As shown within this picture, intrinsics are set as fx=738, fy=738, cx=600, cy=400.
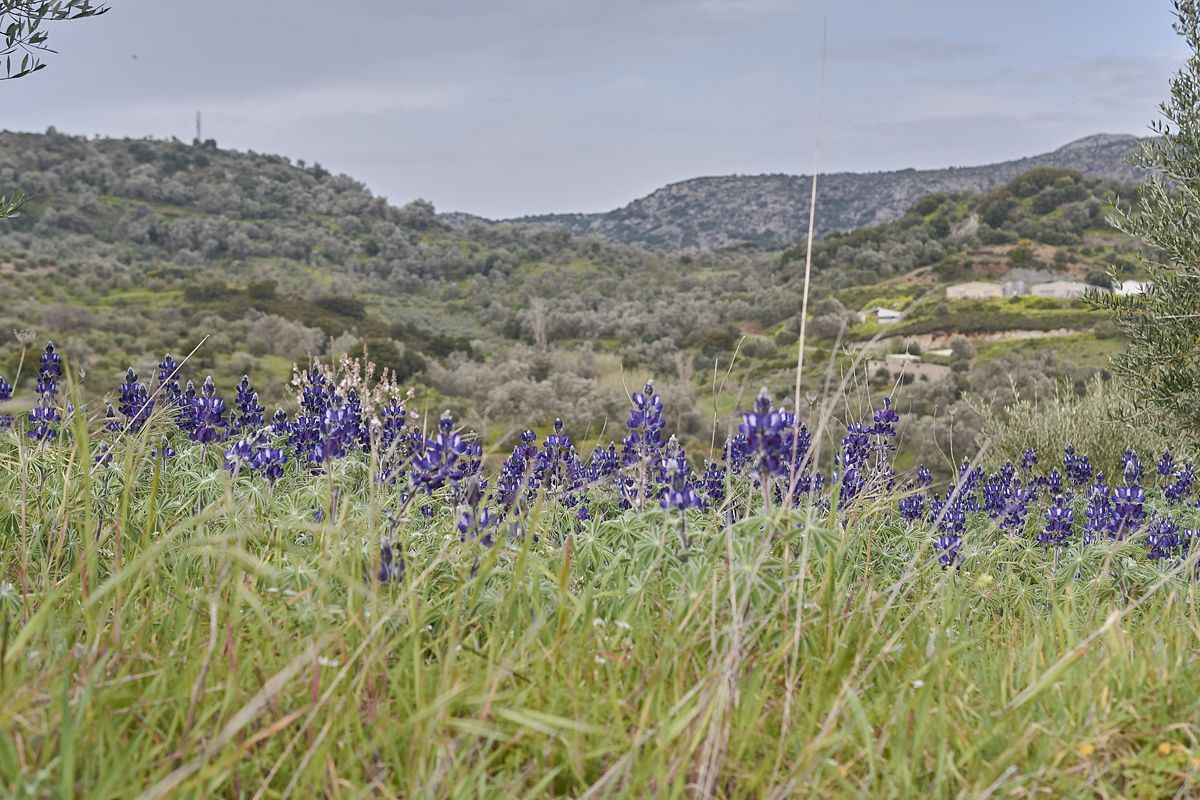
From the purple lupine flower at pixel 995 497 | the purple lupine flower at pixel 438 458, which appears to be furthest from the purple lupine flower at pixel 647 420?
the purple lupine flower at pixel 995 497

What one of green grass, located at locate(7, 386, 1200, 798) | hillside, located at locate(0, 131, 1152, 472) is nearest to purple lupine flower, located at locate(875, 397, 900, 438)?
green grass, located at locate(7, 386, 1200, 798)

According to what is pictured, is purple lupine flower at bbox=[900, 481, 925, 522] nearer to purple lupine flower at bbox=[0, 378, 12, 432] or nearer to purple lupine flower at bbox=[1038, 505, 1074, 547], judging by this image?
purple lupine flower at bbox=[1038, 505, 1074, 547]

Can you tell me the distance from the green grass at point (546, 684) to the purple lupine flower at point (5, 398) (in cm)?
167

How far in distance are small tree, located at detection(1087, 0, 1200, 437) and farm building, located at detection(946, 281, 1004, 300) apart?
124 ft

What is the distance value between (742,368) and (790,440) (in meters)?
37.2

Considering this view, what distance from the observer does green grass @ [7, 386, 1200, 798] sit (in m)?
1.76

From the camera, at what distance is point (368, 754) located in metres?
1.79

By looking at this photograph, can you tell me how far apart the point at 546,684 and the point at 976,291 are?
47026 millimetres

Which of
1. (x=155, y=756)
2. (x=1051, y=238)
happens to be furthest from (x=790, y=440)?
(x=1051, y=238)

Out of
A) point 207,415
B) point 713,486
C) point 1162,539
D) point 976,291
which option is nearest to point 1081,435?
point 1162,539

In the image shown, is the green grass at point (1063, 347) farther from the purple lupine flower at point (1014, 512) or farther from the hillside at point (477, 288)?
the purple lupine flower at point (1014, 512)

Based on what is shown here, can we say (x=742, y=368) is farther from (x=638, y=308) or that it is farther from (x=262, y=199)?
(x=262, y=199)

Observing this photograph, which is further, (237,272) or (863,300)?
(237,272)

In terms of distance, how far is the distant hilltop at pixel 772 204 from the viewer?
118 metres
